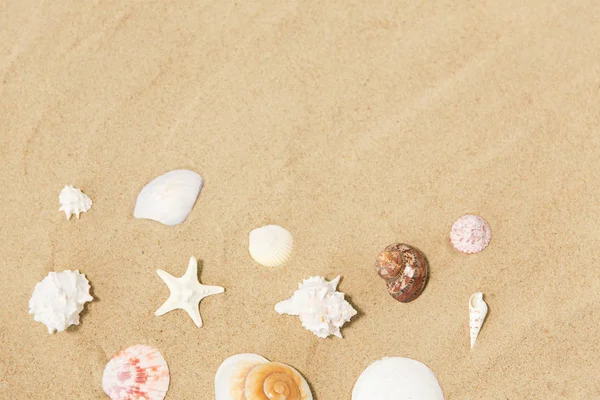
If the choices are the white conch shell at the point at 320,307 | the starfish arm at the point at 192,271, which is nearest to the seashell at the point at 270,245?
the white conch shell at the point at 320,307

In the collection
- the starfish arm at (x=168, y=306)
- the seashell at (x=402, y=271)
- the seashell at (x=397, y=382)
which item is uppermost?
the starfish arm at (x=168, y=306)

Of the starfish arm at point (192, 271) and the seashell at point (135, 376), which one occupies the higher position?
the starfish arm at point (192, 271)

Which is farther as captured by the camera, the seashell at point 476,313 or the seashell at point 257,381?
the seashell at point 476,313

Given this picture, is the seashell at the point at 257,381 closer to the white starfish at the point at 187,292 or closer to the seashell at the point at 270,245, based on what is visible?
the white starfish at the point at 187,292

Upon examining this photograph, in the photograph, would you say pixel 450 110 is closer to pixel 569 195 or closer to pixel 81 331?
pixel 569 195

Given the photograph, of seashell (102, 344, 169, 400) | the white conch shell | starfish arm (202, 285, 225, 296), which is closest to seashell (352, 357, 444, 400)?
the white conch shell

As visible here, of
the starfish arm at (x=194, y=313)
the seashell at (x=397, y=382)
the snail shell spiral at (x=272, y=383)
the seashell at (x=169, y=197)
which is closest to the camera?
the snail shell spiral at (x=272, y=383)
